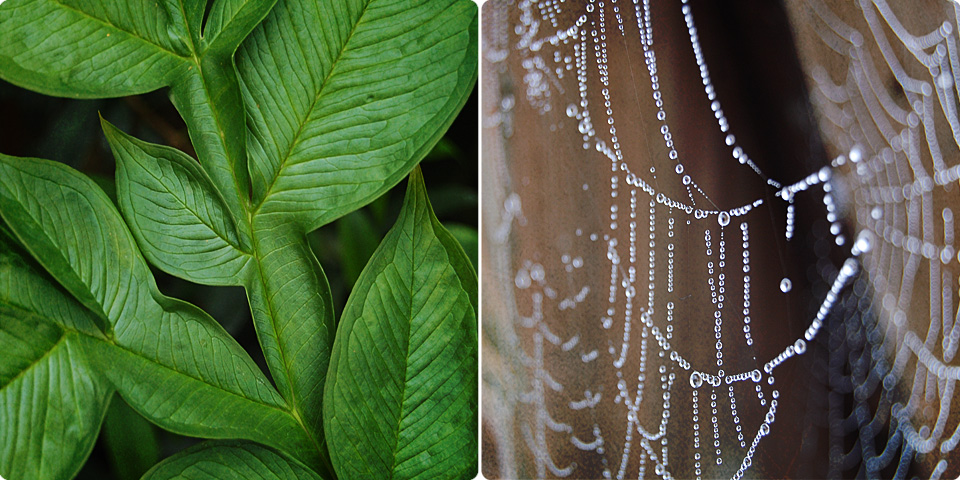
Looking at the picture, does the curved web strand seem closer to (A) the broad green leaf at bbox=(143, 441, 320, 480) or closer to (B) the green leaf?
(B) the green leaf

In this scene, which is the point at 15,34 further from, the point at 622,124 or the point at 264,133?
the point at 622,124

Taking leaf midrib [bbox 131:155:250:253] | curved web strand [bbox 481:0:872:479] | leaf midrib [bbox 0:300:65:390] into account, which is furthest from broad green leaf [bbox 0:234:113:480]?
curved web strand [bbox 481:0:872:479]

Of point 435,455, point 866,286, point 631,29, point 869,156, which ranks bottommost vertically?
point 435,455

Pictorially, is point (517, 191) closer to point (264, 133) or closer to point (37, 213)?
point (264, 133)

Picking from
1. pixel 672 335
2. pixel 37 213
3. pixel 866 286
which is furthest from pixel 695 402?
pixel 37 213

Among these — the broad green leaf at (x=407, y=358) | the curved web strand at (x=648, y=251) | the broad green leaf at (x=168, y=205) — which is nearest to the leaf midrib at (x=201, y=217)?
the broad green leaf at (x=168, y=205)

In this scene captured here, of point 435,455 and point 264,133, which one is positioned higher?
point 264,133

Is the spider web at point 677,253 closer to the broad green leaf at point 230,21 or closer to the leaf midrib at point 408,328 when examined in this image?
the leaf midrib at point 408,328
